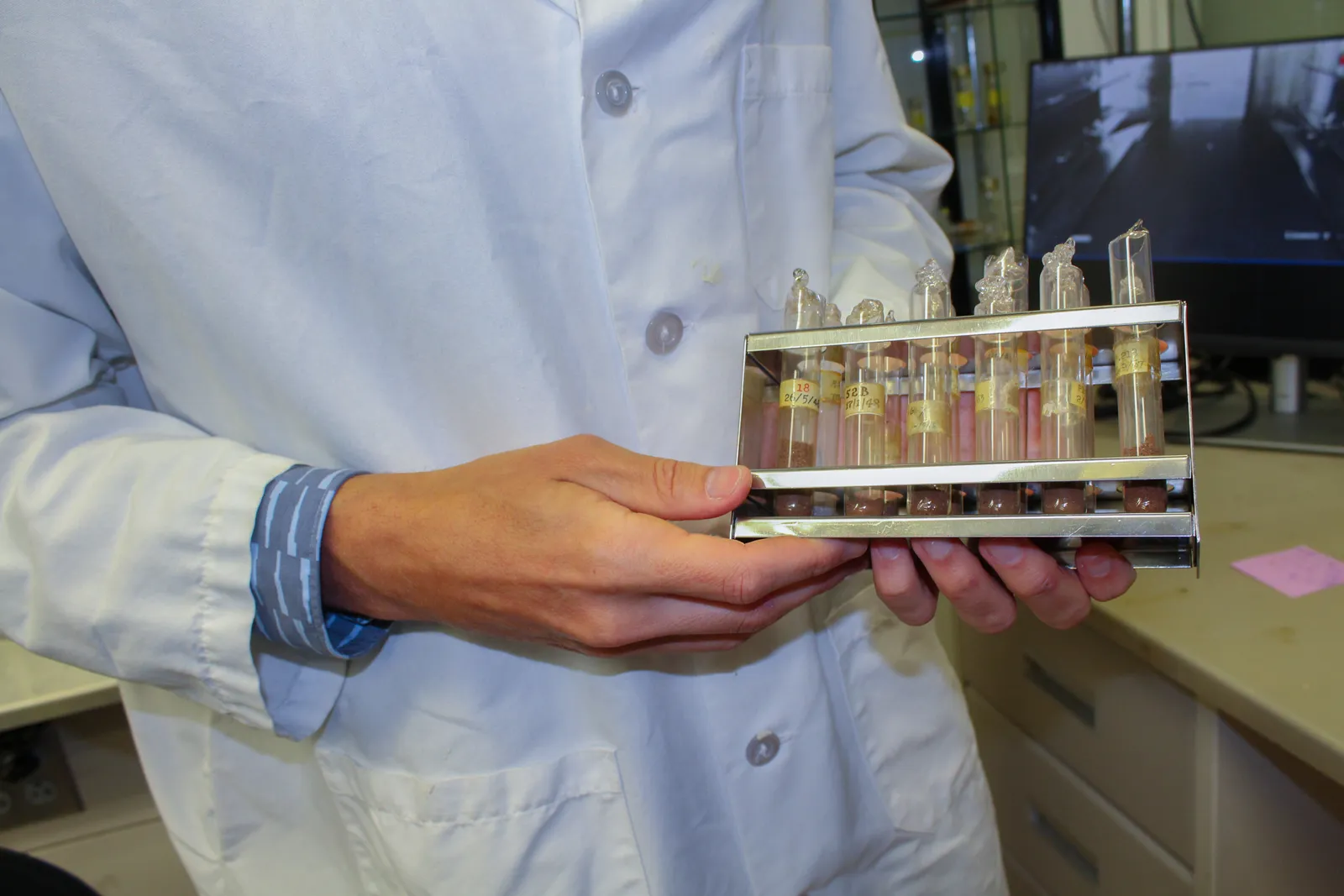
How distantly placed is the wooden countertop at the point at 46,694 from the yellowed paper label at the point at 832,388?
791 millimetres

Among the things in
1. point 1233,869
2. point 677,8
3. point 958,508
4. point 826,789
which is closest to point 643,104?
point 677,8

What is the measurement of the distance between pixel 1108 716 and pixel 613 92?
0.78 metres

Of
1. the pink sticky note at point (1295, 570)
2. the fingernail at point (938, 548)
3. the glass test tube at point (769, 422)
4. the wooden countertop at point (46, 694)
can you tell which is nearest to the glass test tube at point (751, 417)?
the glass test tube at point (769, 422)

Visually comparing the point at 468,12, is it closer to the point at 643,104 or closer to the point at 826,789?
the point at 643,104

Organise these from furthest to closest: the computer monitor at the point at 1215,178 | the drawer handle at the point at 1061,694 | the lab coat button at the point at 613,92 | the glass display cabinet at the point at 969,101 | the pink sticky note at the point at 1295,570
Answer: the glass display cabinet at the point at 969,101, the computer monitor at the point at 1215,178, the drawer handle at the point at 1061,694, the pink sticky note at the point at 1295,570, the lab coat button at the point at 613,92

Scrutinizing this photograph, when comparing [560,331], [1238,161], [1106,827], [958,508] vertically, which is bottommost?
[1106,827]

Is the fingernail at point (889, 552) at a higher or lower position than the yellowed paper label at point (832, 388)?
lower

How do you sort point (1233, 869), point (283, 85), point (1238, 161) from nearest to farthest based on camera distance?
1. point (283, 85)
2. point (1233, 869)
3. point (1238, 161)

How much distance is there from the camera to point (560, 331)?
541 mm

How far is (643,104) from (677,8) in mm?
60

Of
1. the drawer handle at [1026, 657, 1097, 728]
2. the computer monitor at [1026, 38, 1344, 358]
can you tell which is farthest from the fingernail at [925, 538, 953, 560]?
→ the computer monitor at [1026, 38, 1344, 358]

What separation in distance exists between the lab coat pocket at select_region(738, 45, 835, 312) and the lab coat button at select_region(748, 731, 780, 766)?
0.97 ft

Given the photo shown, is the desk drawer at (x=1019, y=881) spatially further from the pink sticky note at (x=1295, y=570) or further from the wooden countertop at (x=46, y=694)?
the wooden countertop at (x=46, y=694)

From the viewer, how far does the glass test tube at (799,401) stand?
1.62 feet
